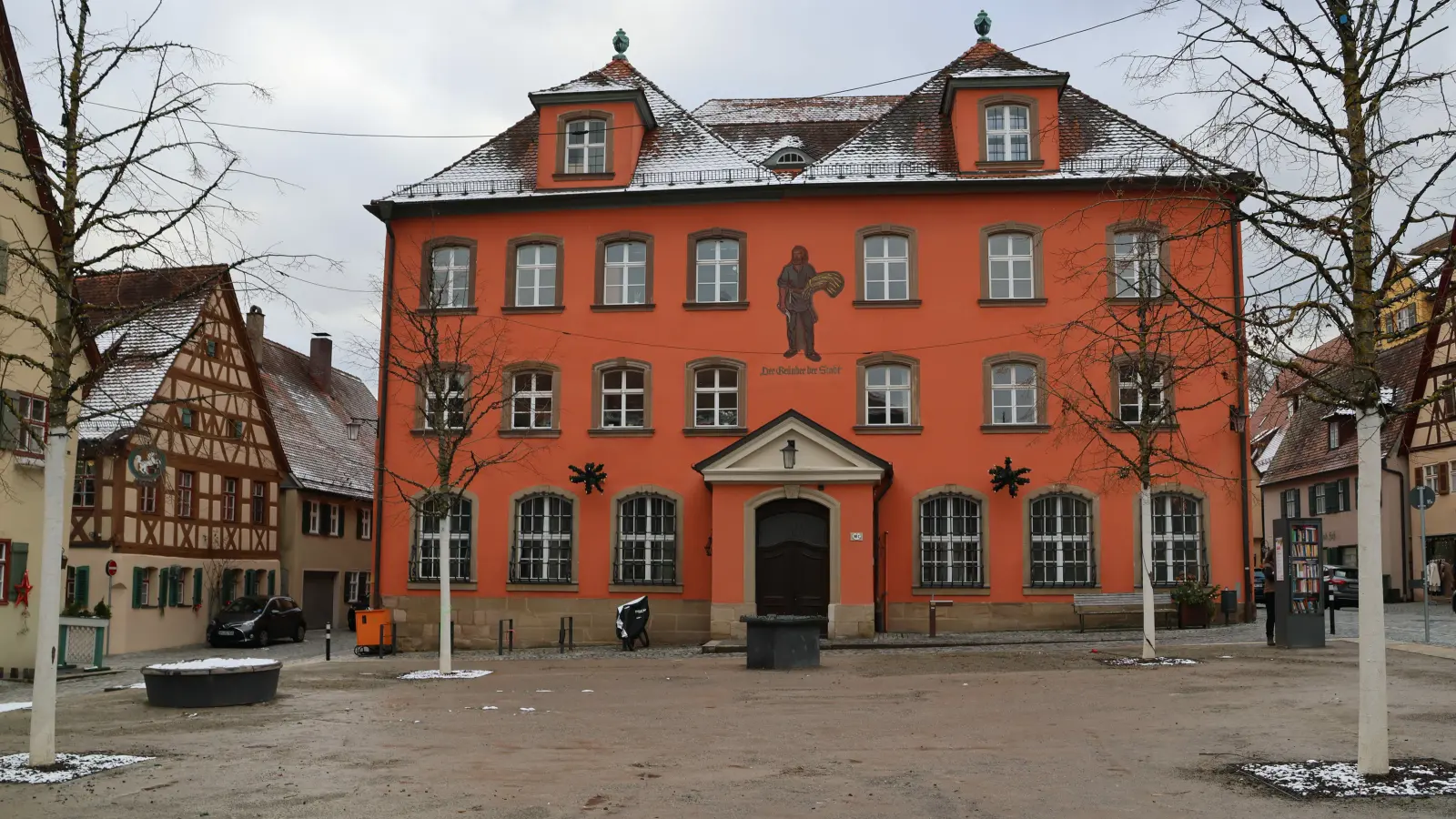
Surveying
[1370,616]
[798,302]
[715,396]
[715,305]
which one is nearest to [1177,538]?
[798,302]

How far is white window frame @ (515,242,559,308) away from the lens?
29.5 metres

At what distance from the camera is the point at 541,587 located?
28.5 meters

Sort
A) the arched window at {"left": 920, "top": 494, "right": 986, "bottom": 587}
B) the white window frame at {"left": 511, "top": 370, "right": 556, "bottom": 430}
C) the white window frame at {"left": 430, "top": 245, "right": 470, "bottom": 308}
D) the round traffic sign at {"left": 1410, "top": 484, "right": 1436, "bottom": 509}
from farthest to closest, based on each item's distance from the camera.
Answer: the white window frame at {"left": 430, "top": 245, "right": 470, "bottom": 308}, the white window frame at {"left": 511, "top": 370, "right": 556, "bottom": 430}, the arched window at {"left": 920, "top": 494, "right": 986, "bottom": 587}, the round traffic sign at {"left": 1410, "top": 484, "right": 1436, "bottom": 509}

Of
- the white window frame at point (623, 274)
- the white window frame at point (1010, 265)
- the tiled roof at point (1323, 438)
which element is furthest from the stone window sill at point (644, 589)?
the tiled roof at point (1323, 438)

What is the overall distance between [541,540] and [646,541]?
2.32 m

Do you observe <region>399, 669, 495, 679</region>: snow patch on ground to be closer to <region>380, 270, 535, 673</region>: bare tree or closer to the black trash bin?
the black trash bin

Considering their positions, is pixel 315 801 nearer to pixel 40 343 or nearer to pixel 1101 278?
pixel 40 343

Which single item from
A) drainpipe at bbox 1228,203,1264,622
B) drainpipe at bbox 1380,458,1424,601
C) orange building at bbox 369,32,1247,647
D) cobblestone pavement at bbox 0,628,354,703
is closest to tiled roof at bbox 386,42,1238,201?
orange building at bbox 369,32,1247,647

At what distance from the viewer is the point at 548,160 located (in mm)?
29656

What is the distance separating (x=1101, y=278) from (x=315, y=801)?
2172 cm

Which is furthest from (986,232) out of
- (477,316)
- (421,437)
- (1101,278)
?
(421,437)

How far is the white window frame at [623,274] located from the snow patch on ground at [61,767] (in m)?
18.5

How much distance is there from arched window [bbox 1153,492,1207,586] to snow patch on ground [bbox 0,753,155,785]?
69.4 ft

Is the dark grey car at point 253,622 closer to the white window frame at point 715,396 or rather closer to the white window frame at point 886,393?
the white window frame at point 715,396
